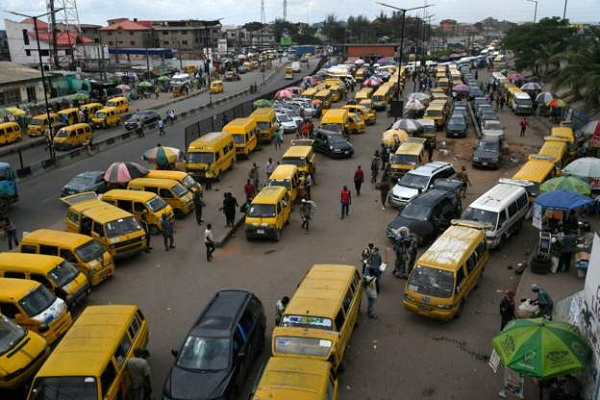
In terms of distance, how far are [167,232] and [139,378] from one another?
8.68m

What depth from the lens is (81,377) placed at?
9352mm

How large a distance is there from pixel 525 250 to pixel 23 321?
15.1 metres

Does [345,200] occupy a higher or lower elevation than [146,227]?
higher

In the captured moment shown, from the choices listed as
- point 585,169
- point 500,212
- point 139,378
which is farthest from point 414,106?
point 139,378

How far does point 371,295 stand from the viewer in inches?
528

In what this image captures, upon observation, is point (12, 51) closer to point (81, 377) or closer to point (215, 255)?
point (215, 255)

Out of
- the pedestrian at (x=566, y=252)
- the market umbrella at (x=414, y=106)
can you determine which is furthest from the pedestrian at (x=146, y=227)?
the market umbrella at (x=414, y=106)

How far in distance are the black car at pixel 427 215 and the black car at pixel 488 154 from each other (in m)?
9.01

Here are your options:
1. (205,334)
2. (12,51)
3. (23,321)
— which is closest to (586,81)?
(205,334)

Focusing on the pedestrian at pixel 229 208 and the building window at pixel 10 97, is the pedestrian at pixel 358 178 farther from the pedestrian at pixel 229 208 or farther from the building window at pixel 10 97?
the building window at pixel 10 97

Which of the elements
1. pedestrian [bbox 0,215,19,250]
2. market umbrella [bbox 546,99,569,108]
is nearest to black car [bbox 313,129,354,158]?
market umbrella [bbox 546,99,569,108]

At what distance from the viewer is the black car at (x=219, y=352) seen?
9781mm

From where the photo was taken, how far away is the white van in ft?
57.7

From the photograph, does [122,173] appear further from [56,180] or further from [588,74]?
[588,74]
